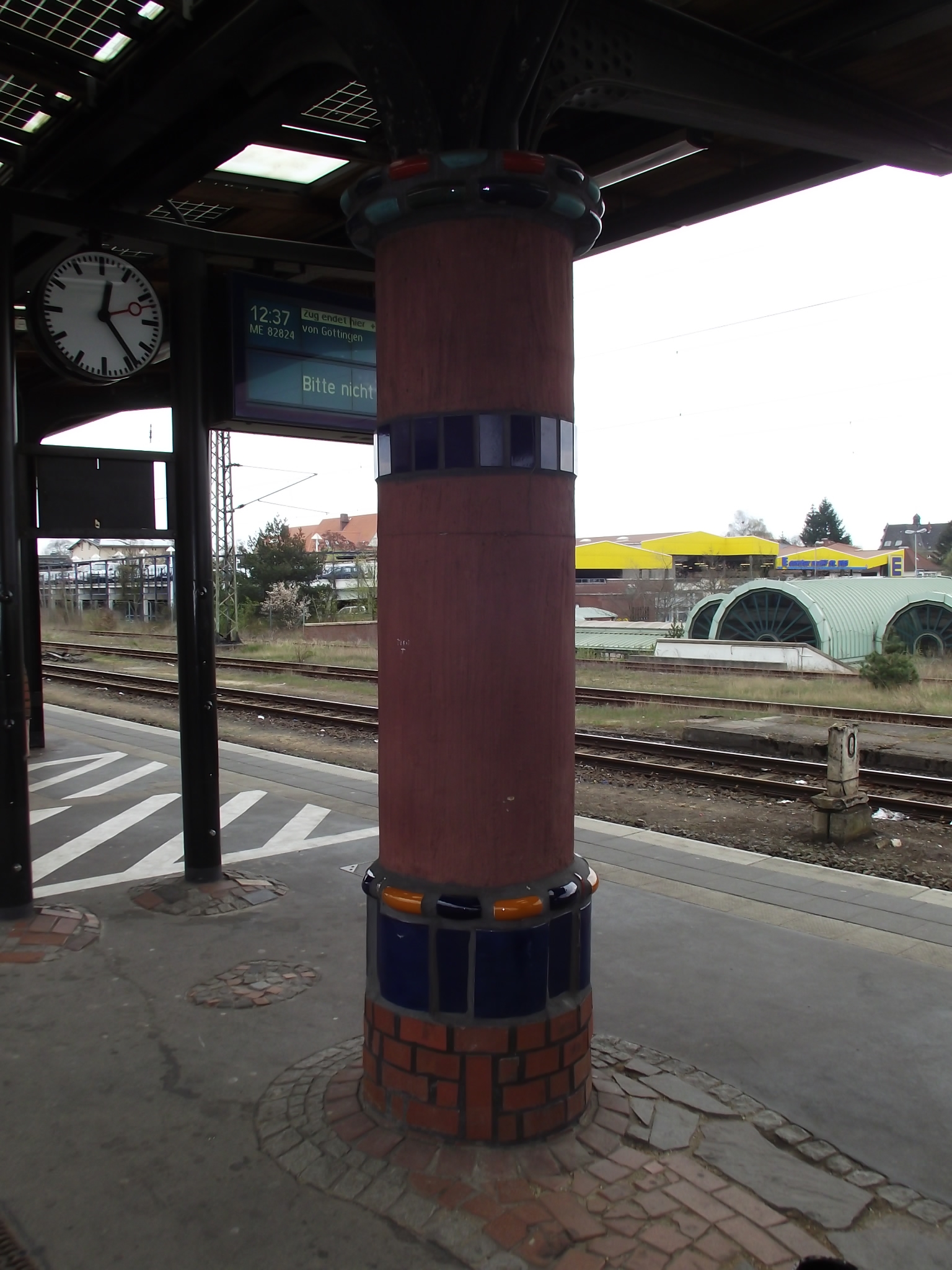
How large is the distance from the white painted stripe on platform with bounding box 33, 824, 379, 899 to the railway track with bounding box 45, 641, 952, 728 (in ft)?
31.9

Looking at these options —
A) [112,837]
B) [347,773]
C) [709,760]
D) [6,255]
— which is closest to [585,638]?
[709,760]

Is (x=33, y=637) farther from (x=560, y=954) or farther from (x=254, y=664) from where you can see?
(x=254, y=664)

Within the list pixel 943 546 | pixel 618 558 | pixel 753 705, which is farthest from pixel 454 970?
pixel 943 546

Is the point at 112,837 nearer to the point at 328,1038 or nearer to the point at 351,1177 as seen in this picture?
the point at 328,1038

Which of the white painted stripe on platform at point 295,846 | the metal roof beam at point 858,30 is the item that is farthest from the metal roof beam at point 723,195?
the white painted stripe on platform at point 295,846

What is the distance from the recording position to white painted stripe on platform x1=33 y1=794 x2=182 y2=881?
6.95 m

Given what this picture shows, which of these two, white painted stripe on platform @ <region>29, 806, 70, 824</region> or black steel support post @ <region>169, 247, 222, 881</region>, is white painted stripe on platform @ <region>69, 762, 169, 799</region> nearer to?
white painted stripe on platform @ <region>29, 806, 70, 824</region>

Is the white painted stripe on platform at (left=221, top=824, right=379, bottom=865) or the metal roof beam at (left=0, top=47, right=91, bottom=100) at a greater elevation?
the metal roof beam at (left=0, top=47, right=91, bottom=100)

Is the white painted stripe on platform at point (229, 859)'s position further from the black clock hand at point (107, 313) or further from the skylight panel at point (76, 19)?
the skylight panel at point (76, 19)

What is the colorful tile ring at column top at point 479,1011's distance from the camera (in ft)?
10.7

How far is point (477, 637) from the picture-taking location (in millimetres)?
3256

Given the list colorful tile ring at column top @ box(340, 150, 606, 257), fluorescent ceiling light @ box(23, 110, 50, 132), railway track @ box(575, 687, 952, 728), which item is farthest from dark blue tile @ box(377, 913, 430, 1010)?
railway track @ box(575, 687, 952, 728)

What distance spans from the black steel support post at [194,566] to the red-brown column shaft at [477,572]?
294 centimetres

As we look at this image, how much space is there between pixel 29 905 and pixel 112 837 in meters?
2.17
